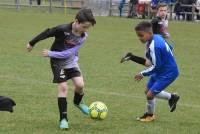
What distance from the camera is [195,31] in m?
27.9

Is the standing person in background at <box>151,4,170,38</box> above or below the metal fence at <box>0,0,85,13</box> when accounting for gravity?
above

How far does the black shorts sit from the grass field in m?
0.63

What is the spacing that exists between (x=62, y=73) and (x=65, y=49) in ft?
1.13

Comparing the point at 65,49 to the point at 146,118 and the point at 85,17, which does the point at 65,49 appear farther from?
the point at 146,118

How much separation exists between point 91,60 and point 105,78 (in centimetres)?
326

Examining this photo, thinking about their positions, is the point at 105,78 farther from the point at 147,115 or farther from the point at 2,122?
the point at 2,122

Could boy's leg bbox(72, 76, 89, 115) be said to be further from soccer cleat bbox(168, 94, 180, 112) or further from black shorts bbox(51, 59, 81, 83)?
soccer cleat bbox(168, 94, 180, 112)

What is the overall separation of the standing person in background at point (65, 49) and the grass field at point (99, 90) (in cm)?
48

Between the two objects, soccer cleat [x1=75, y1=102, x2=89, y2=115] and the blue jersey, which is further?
soccer cleat [x1=75, y1=102, x2=89, y2=115]

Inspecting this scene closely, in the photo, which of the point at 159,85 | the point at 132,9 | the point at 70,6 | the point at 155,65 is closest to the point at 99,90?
the point at 159,85

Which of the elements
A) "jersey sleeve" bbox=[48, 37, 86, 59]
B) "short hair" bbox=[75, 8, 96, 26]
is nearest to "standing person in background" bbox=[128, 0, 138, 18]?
"jersey sleeve" bbox=[48, 37, 86, 59]

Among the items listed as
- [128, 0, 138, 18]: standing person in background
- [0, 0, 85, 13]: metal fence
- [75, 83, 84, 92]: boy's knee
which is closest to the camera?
[75, 83, 84, 92]: boy's knee

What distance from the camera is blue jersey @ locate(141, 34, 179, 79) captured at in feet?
26.8

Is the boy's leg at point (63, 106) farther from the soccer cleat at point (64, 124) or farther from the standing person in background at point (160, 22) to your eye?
the standing person in background at point (160, 22)
